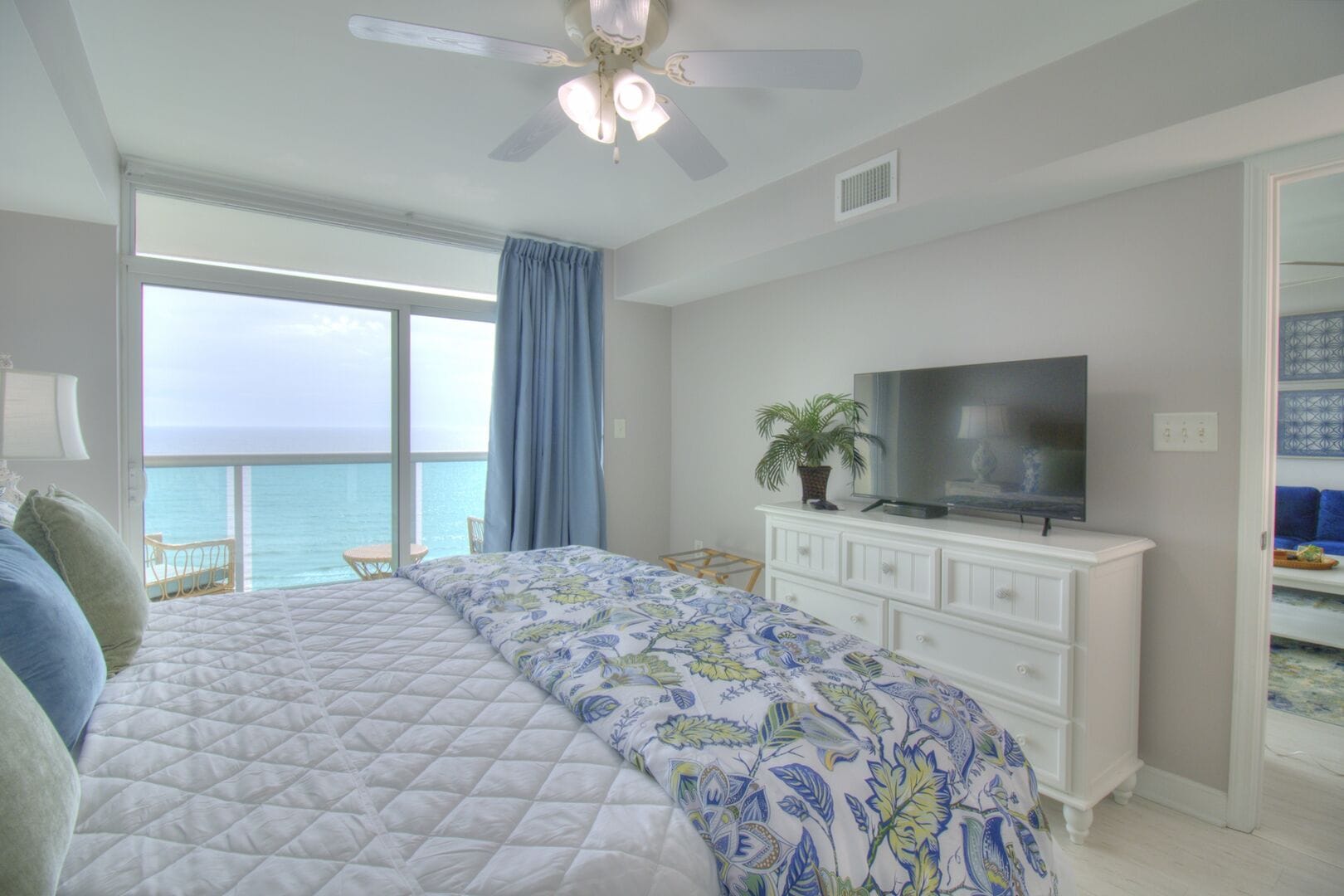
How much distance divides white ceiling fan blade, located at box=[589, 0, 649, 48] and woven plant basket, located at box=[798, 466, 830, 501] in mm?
1944

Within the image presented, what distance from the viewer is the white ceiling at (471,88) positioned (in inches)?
67.2

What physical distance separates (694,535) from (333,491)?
86.2 inches

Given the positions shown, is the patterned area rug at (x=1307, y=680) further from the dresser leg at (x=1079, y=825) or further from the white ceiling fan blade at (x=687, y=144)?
the white ceiling fan blade at (x=687, y=144)

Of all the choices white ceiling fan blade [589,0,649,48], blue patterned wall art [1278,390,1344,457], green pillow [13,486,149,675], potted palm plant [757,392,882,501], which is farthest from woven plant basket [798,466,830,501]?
blue patterned wall art [1278,390,1344,457]

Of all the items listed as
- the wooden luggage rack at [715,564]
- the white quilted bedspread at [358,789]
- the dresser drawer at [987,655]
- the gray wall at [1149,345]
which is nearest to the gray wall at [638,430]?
the wooden luggage rack at [715,564]

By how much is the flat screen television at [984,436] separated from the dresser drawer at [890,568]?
31 cm

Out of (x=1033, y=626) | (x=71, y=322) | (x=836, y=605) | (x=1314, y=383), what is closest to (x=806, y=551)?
(x=836, y=605)

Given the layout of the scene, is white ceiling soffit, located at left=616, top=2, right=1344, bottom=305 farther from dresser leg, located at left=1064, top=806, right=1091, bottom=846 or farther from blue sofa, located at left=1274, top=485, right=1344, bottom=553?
blue sofa, located at left=1274, top=485, right=1344, bottom=553

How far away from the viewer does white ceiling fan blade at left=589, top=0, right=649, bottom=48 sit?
4.60 feet

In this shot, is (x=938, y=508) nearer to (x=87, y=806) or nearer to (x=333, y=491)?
(x=87, y=806)

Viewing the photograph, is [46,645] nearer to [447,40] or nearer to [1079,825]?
[447,40]

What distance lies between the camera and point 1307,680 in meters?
2.88

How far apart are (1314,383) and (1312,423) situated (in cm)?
27

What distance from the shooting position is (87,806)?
83cm
